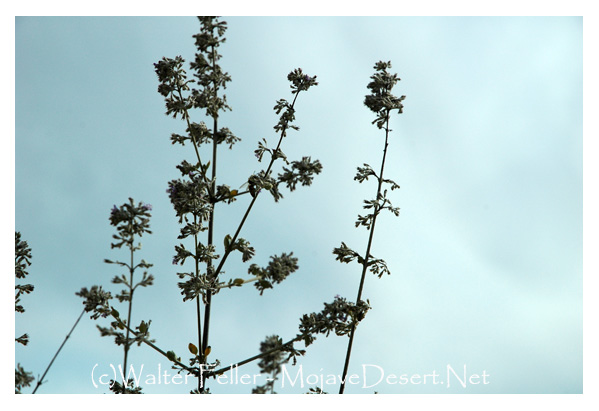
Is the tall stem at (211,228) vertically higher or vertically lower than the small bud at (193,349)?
higher

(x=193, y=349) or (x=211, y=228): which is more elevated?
(x=211, y=228)

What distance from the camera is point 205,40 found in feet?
19.0

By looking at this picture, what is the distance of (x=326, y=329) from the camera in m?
4.89

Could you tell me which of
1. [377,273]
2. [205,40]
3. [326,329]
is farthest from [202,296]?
[205,40]

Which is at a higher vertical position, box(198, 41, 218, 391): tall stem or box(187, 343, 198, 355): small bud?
box(198, 41, 218, 391): tall stem

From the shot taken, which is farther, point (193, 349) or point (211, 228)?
point (211, 228)
